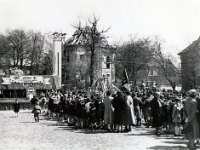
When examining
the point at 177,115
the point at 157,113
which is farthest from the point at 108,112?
the point at 177,115

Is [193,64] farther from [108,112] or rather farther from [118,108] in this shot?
[118,108]

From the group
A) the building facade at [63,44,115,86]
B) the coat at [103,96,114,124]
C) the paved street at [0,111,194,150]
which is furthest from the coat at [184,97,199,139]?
the building facade at [63,44,115,86]

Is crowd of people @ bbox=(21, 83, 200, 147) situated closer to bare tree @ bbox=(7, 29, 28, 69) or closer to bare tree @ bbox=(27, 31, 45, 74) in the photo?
bare tree @ bbox=(7, 29, 28, 69)

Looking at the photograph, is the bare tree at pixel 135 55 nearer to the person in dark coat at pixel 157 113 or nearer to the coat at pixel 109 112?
the coat at pixel 109 112

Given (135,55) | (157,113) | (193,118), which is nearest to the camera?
(193,118)

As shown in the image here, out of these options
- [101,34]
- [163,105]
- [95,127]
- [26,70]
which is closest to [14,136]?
[95,127]

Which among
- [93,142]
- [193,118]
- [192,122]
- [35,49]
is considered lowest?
[93,142]

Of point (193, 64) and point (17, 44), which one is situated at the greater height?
point (17, 44)

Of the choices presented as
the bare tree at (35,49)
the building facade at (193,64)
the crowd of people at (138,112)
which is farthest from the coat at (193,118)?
the bare tree at (35,49)

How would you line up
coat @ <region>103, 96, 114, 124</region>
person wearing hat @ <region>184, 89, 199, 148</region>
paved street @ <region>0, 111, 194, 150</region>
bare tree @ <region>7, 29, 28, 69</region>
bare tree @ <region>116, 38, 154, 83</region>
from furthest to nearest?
bare tree @ <region>116, 38, 154, 83</region> → bare tree @ <region>7, 29, 28, 69</region> → coat @ <region>103, 96, 114, 124</region> → paved street @ <region>0, 111, 194, 150</region> → person wearing hat @ <region>184, 89, 199, 148</region>

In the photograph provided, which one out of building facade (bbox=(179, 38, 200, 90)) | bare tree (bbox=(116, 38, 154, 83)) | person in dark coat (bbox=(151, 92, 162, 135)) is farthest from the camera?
bare tree (bbox=(116, 38, 154, 83))

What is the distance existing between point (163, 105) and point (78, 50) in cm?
6123

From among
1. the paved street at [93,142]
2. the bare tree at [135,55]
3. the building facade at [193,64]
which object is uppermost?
the bare tree at [135,55]

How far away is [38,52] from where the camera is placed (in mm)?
72062
